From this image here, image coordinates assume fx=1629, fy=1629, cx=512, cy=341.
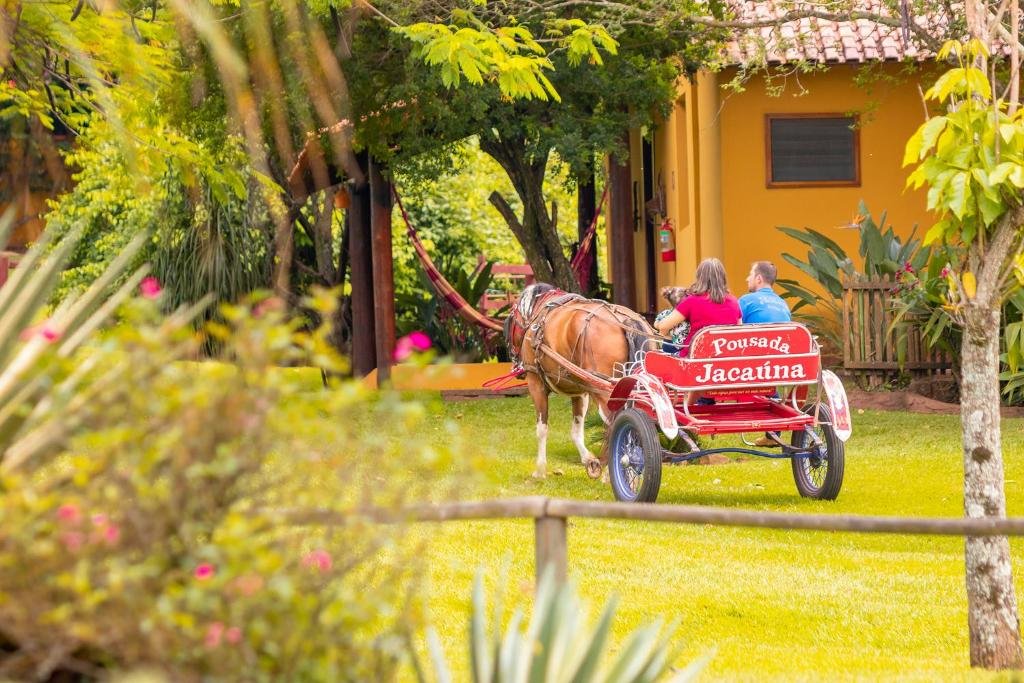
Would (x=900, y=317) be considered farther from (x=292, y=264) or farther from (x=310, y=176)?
(x=292, y=264)

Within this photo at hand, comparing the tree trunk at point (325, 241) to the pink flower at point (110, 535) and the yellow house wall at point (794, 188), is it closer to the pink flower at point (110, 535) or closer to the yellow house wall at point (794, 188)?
the yellow house wall at point (794, 188)

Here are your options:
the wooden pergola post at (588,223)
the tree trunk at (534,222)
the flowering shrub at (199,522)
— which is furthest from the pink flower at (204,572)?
the wooden pergola post at (588,223)

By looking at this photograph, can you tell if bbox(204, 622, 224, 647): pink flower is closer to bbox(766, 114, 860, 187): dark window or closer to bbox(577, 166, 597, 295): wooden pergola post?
bbox(766, 114, 860, 187): dark window

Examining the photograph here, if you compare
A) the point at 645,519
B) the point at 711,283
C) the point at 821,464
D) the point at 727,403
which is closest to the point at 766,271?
the point at 711,283

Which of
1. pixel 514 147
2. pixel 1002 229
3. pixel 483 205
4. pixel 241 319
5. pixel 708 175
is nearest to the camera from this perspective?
pixel 241 319

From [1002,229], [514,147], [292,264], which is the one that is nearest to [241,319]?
[1002,229]

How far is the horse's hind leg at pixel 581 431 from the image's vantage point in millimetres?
12289

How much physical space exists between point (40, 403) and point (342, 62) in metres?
13.7

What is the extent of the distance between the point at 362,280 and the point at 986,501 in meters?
15.2

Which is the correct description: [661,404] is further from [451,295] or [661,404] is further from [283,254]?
[283,254]

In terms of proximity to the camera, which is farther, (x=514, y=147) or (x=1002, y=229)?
(x=514, y=147)

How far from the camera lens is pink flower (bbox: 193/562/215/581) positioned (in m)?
2.83

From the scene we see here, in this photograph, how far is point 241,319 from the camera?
9.72 ft

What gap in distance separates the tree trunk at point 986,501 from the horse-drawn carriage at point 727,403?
3.79 m
